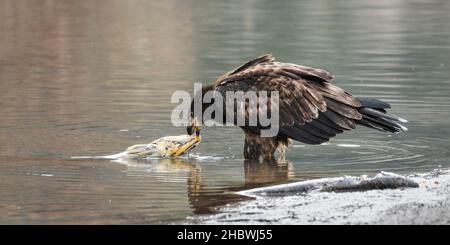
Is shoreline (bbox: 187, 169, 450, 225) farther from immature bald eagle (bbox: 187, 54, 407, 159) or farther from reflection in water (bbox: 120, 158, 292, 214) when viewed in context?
immature bald eagle (bbox: 187, 54, 407, 159)

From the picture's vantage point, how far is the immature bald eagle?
37.9ft

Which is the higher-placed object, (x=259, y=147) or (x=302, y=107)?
(x=302, y=107)

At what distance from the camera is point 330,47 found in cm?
2275

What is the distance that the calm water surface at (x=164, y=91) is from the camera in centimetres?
987

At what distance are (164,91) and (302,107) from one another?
5.14 m

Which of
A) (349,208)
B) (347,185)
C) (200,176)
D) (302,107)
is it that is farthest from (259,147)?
(349,208)

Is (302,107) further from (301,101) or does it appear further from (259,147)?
(259,147)

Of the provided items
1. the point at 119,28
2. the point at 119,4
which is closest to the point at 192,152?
the point at 119,28

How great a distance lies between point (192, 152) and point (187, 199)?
2669 mm

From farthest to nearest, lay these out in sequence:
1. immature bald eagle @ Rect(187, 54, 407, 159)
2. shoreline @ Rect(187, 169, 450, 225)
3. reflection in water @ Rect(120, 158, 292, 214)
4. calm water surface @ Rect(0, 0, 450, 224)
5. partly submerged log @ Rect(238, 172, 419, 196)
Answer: immature bald eagle @ Rect(187, 54, 407, 159) < calm water surface @ Rect(0, 0, 450, 224) < reflection in water @ Rect(120, 158, 292, 214) < partly submerged log @ Rect(238, 172, 419, 196) < shoreline @ Rect(187, 169, 450, 225)

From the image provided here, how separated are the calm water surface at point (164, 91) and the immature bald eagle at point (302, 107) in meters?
0.28

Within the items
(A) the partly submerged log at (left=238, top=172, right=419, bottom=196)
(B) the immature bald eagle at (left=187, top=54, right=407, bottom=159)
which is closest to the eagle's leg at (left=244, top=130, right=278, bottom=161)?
(B) the immature bald eagle at (left=187, top=54, right=407, bottom=159)

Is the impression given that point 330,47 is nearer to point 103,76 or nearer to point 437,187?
point 103,76

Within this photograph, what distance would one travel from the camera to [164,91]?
649 inches
